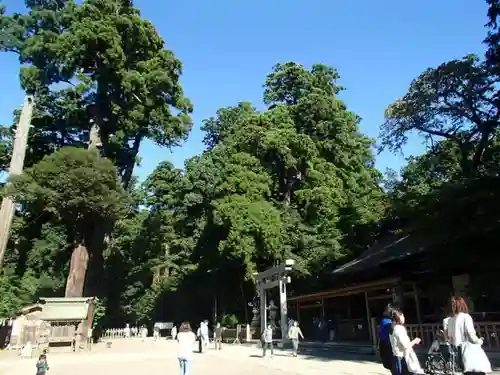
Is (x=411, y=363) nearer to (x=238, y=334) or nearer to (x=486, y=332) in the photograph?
(x=486, y=332)

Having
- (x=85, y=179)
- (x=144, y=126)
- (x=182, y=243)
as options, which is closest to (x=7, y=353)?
(x=85, y=179)

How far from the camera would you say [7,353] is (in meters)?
20.5

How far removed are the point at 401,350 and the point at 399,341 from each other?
13 cm

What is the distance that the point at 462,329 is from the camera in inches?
194

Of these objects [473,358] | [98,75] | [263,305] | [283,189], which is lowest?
[473,358]

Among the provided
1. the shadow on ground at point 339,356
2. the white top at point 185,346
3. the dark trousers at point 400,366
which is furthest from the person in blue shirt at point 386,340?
the shadow on ground at point 339,356

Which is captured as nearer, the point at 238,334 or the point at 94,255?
the point at 94,255

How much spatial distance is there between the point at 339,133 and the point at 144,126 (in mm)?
13304

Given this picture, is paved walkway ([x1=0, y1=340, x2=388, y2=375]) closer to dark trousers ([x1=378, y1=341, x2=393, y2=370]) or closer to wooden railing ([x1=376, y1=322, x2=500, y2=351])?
wooden railing ([x1=376, y1=322, x2=500, y2=351])

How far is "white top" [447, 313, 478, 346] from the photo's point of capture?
4845mm

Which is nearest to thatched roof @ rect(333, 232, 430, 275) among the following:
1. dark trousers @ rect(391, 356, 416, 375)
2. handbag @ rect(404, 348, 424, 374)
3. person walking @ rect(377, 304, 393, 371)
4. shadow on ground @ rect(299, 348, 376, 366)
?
shadow on ground @ rect(299, 348, 376, 366)

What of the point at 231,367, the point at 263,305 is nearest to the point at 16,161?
the point at 263,305

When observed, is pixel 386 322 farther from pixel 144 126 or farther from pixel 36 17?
pixel 36 17

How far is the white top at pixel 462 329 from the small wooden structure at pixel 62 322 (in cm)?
1822
